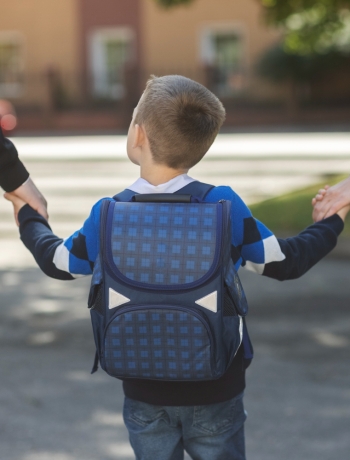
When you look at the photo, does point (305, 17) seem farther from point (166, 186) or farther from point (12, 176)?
point (166, 186)

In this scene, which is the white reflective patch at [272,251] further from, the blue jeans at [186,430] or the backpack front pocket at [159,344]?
the blue jeans at [186,430]

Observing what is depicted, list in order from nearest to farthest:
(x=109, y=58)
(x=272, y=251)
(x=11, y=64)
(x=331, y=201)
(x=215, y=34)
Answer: (x=272, y=251), (x=331, y=201), (x=215, y=34), (x=109, y=58), (x=11, y=64)

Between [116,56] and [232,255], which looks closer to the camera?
[232,255]

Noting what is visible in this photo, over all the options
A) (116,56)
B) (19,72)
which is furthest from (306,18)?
(19,72)

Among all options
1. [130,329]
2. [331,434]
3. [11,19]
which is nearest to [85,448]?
[331,434]

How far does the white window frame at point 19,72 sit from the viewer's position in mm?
30250

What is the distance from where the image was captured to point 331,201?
2.28 metres

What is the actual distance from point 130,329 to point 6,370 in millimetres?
2530

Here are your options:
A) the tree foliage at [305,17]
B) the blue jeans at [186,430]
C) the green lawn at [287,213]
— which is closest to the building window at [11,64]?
the tree foliage at [305,17]

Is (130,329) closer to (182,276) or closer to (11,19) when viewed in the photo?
(182,276)

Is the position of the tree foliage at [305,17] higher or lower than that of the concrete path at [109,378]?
higher

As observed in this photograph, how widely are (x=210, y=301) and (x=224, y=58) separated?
90.5ft

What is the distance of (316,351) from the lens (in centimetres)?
445

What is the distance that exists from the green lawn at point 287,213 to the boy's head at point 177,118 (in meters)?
5.31
